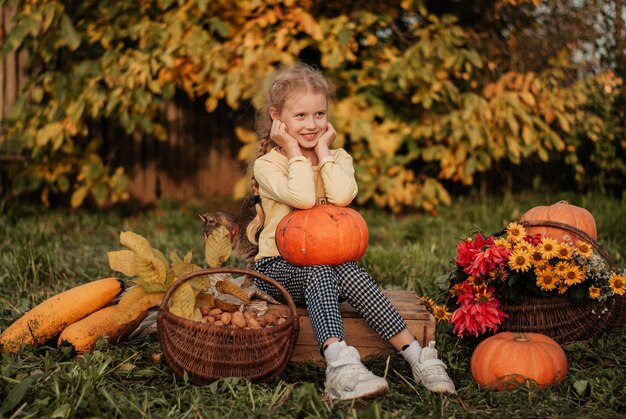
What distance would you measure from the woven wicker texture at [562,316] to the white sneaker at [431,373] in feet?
1.42

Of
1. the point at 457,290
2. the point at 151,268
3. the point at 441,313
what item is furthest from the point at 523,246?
the point at 151,268

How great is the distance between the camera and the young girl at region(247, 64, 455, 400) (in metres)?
2.44

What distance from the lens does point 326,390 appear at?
2.39 metres

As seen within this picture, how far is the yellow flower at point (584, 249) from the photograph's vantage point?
9.02 feet

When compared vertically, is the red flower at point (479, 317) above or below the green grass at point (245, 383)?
above

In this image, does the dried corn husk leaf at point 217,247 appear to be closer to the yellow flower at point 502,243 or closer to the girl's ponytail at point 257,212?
the girl's ponytail at point 257,212

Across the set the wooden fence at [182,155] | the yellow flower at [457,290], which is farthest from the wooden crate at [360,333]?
the wooden fence at [182,155]

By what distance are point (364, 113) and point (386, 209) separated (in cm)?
119

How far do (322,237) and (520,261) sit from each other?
30.5 inches

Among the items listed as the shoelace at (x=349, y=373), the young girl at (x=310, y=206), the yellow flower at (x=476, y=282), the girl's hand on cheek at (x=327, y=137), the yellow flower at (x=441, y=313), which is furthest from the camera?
the girl's hand on cheek at (x=327, y=137)

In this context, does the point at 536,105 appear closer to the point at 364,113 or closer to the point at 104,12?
the point at 364,113

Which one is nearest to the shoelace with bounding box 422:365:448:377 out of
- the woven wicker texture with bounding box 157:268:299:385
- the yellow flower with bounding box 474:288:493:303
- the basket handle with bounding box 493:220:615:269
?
the yellow flower with bounding box 474:288:493:303

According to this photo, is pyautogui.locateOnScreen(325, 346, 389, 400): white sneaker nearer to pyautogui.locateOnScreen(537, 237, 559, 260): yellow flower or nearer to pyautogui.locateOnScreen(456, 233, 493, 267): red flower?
pyautogui.locateOnScreen(456, 233, 493, 267): red flower

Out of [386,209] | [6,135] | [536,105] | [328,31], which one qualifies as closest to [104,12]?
[6,135]
